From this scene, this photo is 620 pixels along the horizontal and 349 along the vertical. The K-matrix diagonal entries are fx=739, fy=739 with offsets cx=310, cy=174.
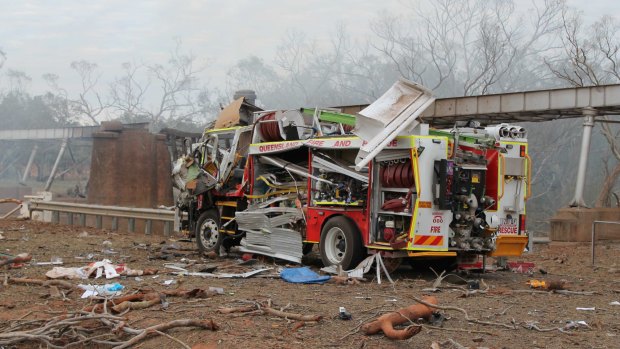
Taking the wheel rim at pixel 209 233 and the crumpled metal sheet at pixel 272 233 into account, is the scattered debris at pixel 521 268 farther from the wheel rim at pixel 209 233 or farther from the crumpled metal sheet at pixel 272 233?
the wheel rim at pixel 209 233

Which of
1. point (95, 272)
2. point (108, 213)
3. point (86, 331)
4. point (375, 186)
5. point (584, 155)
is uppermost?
point (584, 155)

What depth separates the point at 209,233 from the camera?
15.1 m

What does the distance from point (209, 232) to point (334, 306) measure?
23.1ft

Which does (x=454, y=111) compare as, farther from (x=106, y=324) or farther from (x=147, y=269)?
(x=106, y=324)

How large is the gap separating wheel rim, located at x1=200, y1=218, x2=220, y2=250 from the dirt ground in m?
0.54

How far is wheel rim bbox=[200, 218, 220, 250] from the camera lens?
48.8 ft

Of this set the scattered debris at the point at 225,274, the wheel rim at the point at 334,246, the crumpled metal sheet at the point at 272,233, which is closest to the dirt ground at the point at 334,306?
the scattered debris at the point at 225,274

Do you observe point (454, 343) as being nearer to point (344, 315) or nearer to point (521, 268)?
point (344, 315)

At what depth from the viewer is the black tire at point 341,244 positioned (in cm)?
1152

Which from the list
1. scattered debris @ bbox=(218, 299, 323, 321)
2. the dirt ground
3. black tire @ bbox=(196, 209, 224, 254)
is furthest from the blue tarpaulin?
black tire @ bbox=(196, 209, 224, 254)

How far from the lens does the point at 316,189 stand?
40.8 ft

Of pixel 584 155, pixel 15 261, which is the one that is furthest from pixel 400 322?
pixel 584 155

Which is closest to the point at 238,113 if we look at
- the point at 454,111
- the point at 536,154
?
the point at 454,111

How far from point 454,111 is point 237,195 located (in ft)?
39.7
